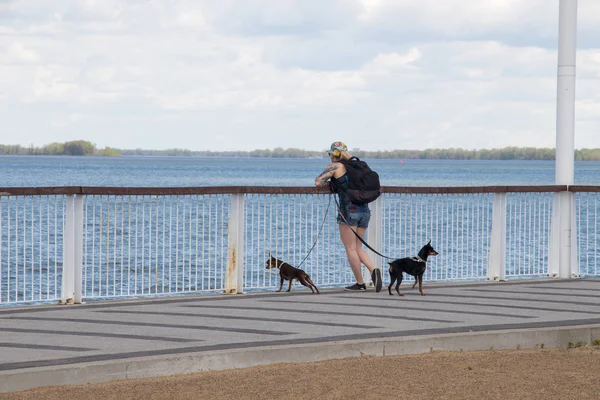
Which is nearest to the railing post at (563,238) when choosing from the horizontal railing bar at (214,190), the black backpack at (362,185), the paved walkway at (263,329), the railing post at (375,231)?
the horizontal railing bar at (214,190)

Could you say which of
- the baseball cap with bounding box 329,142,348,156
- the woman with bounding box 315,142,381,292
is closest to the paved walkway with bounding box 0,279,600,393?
the woman with bounding box 315,142,381,292

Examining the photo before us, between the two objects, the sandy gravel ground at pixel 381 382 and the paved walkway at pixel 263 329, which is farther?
the paved walkway at pixel 263 329

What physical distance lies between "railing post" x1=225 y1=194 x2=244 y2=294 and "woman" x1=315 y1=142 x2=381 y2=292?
1.08 metres

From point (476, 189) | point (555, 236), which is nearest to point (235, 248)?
point (476, 189)

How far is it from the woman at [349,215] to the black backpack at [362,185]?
130 mm

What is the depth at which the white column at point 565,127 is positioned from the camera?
14.1m

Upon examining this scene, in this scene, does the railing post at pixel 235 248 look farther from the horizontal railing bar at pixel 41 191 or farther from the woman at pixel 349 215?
the horizontal railing bar at pixel 41 191

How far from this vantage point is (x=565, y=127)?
46.6 ft

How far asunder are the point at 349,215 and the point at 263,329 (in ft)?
10.8

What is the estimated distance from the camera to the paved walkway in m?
7.95

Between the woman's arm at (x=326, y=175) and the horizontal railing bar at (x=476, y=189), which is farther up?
the woman's arm at (x=326, y=175)

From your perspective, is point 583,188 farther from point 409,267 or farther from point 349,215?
point 349,215

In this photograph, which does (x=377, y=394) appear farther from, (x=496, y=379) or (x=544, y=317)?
(x=544, y=317)

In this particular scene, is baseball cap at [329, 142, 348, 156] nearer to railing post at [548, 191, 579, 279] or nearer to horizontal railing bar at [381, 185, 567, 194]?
horizontal railing bar at [381, 185, 567, 194]
